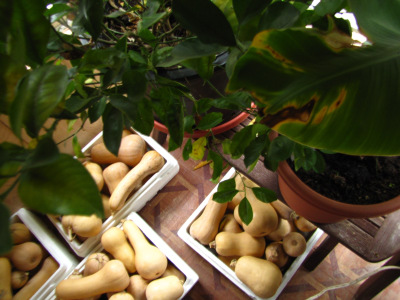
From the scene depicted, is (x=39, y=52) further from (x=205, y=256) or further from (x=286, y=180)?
(x=205, y=256)

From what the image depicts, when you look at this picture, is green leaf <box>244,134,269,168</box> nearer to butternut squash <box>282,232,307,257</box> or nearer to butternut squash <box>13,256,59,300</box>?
butternut squash <box>282,232,307,257</box>

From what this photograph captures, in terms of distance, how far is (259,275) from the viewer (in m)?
0.80

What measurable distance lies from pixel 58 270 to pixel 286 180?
68 centimetres

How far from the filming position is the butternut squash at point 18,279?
84 cm

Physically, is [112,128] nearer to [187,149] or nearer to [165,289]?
[187,149]

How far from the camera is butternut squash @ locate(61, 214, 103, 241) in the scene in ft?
2.77

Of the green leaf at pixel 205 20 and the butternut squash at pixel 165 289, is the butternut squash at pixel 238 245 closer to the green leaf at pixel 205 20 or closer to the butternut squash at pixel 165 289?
the butternut squash at pixel 165 289

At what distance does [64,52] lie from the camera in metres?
0.36

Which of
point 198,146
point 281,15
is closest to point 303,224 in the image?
point 198,146

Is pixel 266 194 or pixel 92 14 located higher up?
pixel 92 14

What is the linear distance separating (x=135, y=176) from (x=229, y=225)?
0.31 meters

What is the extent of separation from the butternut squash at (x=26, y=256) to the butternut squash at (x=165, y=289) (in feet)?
1.07

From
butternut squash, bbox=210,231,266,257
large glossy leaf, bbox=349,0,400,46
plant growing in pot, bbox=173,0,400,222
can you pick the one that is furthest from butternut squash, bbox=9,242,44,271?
large glossy leaf, bbox=349,0,400,46

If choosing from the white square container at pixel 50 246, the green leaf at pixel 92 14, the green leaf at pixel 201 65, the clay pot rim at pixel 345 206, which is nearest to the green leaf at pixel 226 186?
the clay pot rim at pixel 345 206
